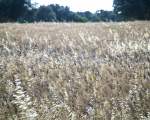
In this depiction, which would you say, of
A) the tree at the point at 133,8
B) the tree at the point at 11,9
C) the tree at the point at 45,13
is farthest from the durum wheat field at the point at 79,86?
the tree at the point at 45,13

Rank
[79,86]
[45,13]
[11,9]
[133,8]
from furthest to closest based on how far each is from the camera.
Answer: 1. [45,13]
2. [11,9]
3. [133,8]
4. [79,86]

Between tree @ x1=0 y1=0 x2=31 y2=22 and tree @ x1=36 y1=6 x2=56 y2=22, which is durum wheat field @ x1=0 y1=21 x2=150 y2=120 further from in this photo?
tree @ x1=36 y1=6 x2=56 y2=22

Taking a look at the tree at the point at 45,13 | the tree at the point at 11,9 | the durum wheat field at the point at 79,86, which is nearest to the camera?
the durum wheat field at the point at 79,86

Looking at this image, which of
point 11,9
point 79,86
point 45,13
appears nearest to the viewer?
point 79,86

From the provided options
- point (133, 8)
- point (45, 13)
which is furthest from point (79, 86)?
point (45, 13)

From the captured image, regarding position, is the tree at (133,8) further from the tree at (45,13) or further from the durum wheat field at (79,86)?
the durum wheat field at (79,86)

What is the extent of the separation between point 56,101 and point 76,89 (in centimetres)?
71

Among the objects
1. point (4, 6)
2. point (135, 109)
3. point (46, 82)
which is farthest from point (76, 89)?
point (4, 6)

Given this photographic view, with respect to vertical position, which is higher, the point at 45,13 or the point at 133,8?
the point at 133,8

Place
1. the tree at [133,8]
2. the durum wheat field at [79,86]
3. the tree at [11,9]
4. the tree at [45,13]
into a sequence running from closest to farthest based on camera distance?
1. the durum wheat field at [79,86]
2. the tree at [133,8]
3. the tree at [11,9]
4. the tree at [45,13]

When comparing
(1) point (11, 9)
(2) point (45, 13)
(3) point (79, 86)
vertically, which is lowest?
(2) point (45, 13)

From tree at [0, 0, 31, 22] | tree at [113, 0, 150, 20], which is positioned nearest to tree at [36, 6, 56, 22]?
tree at [0, 0, 31, 22]

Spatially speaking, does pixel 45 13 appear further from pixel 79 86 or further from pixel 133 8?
pixel 79 86

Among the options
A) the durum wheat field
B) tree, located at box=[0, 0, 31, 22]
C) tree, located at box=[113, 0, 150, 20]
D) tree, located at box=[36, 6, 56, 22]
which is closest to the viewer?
the durum wheat field
